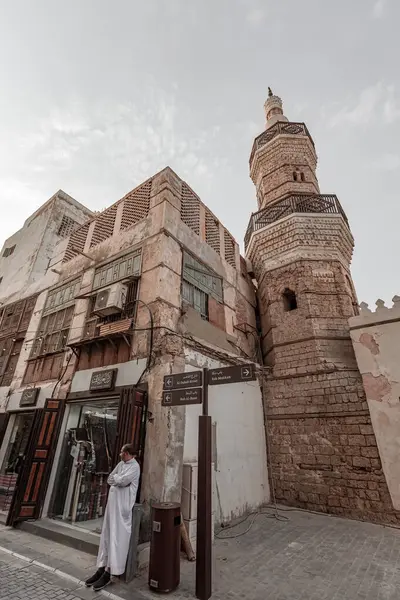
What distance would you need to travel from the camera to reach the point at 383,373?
23.8 ft

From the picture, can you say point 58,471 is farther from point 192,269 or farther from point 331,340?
point 331,340

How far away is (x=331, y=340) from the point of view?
8617mm

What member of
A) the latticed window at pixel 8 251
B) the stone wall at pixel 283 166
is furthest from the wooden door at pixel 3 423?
the stone wall at pixel 283 166

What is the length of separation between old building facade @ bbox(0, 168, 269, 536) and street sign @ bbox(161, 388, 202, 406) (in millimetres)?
1277

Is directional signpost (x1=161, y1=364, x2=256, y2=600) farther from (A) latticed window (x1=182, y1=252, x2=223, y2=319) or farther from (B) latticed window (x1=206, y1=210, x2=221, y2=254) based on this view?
(B) latticed window (x1=206, y1=210, x2=221, y2=254)

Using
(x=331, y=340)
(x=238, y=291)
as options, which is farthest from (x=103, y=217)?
(x=331, y=340)

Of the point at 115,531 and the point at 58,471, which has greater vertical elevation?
the point at 58,471

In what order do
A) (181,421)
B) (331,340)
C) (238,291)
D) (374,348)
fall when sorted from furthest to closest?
(238,291)
(331,340)
(374,348)
(181,421)

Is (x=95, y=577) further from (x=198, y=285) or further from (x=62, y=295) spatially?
(x=62, y=295)

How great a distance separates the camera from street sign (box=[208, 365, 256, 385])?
397 centimetres

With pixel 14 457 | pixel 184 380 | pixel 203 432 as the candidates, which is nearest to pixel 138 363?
pixel 184 380

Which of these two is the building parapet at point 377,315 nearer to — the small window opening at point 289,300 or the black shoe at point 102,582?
the small window opening at point 289,300

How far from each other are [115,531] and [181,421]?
2130mm

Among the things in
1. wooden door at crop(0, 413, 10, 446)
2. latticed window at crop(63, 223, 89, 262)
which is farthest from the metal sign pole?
latticed window at crop(63, 223, 89, 262)
